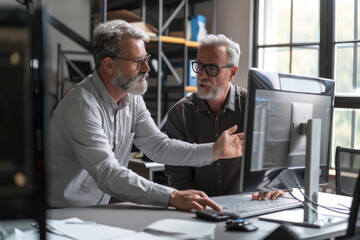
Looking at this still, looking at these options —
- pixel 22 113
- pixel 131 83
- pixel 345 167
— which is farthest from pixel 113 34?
pixel 22 113

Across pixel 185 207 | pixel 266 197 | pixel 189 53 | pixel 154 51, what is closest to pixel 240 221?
pixel 185 207

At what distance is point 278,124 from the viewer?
1.29m

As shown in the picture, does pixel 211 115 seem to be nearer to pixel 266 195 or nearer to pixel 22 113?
pixel 266 195

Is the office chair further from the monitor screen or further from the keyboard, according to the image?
the monitor screen

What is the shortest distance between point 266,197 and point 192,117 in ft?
2.17

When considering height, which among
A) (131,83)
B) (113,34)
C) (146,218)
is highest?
(113,34)

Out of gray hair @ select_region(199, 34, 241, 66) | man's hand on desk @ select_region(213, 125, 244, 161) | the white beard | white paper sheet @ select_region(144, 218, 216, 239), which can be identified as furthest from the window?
white paper sheet @ select_region(144, 218, 216, 239)

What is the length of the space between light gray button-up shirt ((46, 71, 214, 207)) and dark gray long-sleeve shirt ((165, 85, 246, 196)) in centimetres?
19

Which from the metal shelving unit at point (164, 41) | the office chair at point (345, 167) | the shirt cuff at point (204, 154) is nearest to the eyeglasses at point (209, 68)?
the shirt cuff at point (204, 154)

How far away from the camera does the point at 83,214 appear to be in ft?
4.37

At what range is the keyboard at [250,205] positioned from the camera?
135 cm

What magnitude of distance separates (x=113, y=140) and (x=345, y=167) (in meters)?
1.33

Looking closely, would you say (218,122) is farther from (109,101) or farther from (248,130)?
(248,130)

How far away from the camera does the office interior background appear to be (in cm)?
321
